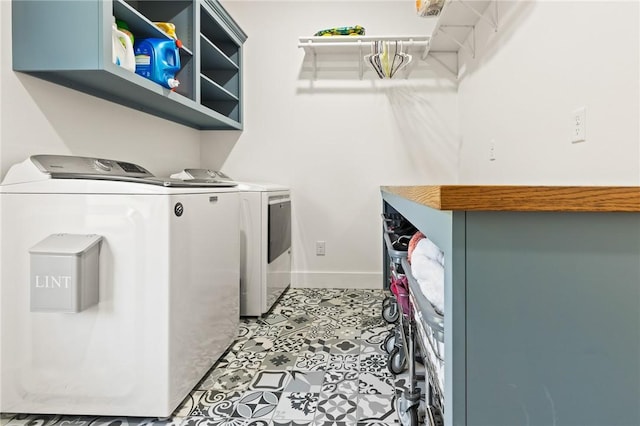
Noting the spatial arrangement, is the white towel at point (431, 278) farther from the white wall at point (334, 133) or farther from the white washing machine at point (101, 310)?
→ the white wall at point (334, 133)

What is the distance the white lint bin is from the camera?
1095 mm

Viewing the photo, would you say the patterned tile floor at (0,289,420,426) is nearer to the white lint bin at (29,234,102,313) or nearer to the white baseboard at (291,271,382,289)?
the white lint bin at (29,234,102,313)

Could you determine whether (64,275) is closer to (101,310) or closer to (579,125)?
(101,310)

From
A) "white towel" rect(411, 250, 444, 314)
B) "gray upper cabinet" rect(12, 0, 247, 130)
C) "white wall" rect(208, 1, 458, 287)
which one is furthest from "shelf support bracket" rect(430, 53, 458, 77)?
"white towel" rect(411, 250, 444, 314)

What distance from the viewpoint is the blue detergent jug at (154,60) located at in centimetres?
176

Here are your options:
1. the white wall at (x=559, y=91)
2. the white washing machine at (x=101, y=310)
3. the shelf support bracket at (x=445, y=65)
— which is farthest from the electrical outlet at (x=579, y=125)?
the shelf support bracket at (x=445, y=65)

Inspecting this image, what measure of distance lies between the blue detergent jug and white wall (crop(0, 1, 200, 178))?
0.91ft

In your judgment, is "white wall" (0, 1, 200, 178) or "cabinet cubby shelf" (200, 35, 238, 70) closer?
"white wall" (0, 1, 200, 178)

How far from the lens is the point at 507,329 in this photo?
0.51m

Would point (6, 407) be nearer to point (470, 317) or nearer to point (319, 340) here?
point (319, 340)

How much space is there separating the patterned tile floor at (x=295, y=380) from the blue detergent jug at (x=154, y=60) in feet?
4.46

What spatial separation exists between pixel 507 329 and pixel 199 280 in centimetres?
115

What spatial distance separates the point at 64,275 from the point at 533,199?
A: 4.06ft

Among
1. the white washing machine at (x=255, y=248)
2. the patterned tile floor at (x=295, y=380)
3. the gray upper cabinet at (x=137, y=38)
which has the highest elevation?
the gray upper cabinet at (x=137, y=38)
